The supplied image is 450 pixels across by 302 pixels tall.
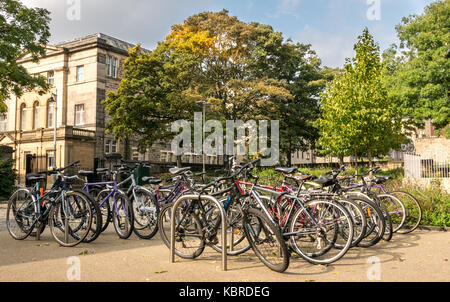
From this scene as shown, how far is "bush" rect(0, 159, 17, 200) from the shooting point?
17.9 meters

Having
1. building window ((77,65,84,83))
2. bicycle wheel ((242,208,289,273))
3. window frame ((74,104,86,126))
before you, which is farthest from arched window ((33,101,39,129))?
bicycle wheel ((242,208,289,273))

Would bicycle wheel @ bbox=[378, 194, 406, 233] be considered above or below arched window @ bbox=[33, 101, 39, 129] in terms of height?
below

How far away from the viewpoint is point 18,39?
72.6 ft

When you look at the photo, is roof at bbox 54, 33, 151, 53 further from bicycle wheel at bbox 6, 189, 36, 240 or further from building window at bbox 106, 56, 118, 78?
bicycle wheel at bbox 6, 189, 36, 240

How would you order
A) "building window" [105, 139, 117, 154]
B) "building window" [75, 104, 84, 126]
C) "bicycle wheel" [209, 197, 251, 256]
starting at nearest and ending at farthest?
"bicycle wheel" [209, 197, 251, 256] < "building window" [105, 139, 117, 154] < "building window" [75, 104, 84, 126]

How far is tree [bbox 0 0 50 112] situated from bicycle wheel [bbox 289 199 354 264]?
2015 centimetres

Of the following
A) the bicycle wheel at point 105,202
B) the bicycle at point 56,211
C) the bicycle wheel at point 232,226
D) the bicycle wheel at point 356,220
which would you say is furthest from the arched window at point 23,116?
the bicycle wheel at point 356,220

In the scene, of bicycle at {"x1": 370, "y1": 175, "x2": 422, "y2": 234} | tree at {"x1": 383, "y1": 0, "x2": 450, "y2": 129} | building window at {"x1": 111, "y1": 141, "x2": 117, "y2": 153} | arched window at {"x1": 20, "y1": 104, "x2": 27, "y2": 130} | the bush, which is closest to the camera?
bicycle at {"x1": 370, "y1": 175, "x2": 422, "y2": 234}

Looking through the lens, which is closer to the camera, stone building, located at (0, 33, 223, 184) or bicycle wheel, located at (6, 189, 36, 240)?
bicycle wheel, located at (6, 189, 36, 240)

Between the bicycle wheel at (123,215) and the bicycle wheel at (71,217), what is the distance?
699mm

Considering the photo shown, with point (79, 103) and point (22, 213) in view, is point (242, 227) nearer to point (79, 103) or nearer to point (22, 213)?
point (22, 213)

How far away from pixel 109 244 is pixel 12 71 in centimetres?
1800

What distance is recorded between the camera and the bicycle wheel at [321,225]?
5.42 metres

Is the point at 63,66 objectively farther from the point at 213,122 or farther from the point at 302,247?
the point at 302,247
